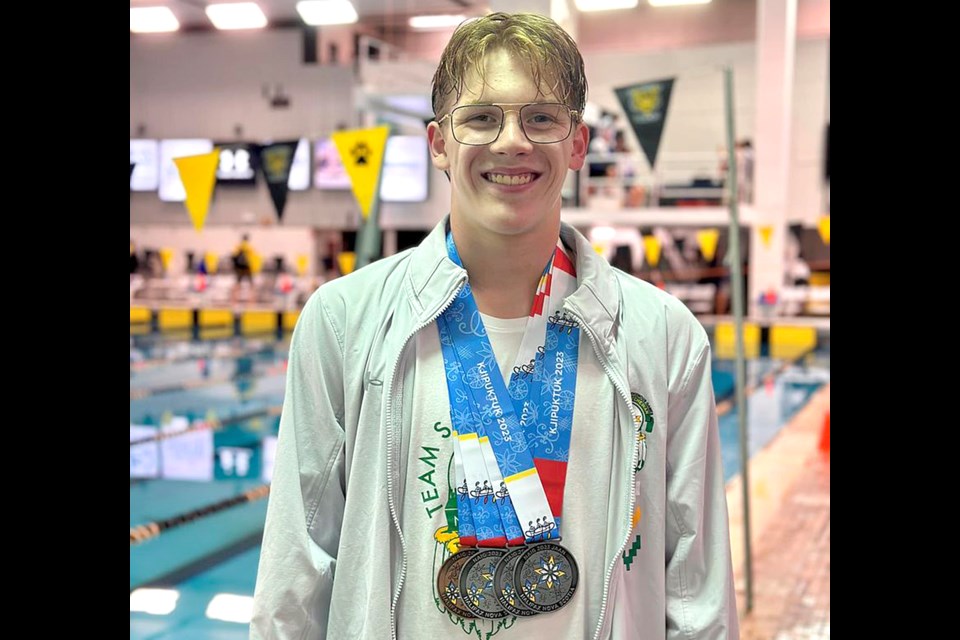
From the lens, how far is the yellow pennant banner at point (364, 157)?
242 inches

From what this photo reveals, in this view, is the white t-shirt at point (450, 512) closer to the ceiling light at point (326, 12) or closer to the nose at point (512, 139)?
the nose at point (512, 139)

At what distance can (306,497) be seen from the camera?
5.18 feet

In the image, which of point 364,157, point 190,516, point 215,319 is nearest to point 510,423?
point 364,157

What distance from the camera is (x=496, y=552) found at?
1528mm

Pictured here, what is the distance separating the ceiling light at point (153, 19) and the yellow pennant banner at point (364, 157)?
13.1 metres

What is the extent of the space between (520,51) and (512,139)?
14 centimetres

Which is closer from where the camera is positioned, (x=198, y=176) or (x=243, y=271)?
(x=198, y=176)

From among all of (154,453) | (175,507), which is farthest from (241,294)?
(175,507)

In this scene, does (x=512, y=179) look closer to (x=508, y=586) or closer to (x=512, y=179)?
(x=512, y=179)

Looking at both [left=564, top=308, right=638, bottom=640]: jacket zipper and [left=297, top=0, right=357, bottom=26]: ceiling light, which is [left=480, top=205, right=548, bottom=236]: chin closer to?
[left=564, top=308, right=638, bottom=640]: jacket zipper

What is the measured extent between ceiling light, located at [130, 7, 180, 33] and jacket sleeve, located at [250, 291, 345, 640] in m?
17.8

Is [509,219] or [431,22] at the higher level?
[431,22]

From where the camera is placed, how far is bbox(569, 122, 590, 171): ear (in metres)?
1.63
